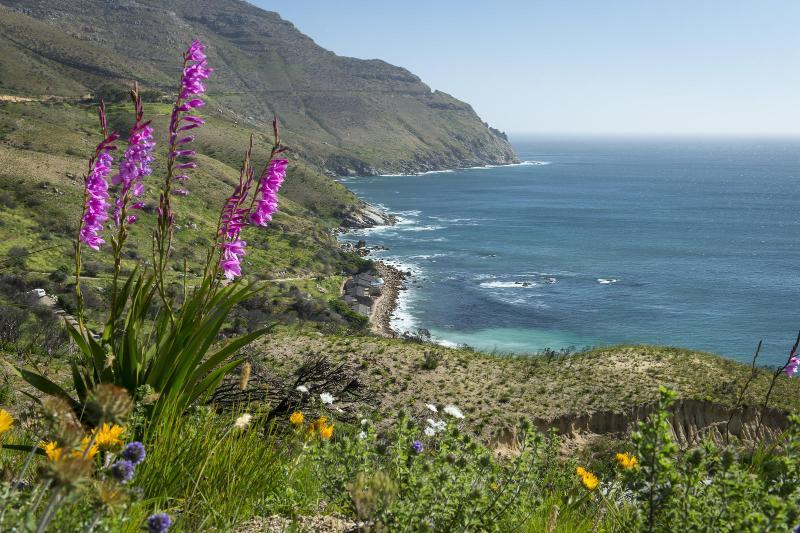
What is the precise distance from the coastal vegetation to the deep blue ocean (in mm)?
25801

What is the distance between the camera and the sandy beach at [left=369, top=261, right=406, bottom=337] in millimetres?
44453

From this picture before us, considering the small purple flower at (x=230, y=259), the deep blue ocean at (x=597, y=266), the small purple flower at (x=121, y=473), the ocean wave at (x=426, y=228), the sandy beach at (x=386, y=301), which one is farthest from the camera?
the ocean wave at (x=426, y=228)

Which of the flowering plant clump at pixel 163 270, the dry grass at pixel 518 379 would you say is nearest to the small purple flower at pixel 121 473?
the flowering plant clump at pixel 163 270

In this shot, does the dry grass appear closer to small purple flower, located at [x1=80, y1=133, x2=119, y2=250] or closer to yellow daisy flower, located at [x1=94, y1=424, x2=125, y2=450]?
small purple flower, located at [x1=80, y1=133, x2=119, y2=250]

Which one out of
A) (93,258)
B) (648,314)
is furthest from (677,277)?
(93,258)

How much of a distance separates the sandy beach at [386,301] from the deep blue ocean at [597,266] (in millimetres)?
1078

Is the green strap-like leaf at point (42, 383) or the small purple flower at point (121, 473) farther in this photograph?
the green strap-like leaf at point (42, 383)

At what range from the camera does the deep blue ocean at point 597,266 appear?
4606 cm

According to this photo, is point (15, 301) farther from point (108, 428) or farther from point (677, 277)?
point (677, 277)

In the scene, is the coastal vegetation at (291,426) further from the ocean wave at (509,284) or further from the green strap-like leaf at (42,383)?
the ocean wave at (509,284)

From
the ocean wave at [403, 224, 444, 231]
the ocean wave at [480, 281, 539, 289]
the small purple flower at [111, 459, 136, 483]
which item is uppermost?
the small purple flower at [111, 459, 136, 483]

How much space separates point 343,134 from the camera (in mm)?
178125

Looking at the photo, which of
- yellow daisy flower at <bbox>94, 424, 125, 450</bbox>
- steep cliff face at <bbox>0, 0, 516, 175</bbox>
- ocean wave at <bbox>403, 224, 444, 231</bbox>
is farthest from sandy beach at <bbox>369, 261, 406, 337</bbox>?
steep cliff face at <bbox>0, 0, 516, 175</bbox>

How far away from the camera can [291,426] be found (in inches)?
185
